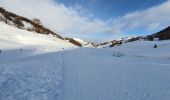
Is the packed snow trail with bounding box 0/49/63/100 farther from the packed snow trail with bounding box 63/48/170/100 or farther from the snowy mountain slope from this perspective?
the snowy mountain slope

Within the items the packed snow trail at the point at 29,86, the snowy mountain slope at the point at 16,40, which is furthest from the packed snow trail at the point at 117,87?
the snowy mountain slope at the point at 16,40

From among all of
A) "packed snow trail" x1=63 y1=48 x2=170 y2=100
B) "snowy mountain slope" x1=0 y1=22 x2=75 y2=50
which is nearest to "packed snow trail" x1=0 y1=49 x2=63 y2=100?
"packed snow trail" x1=63 y1=48 x2=170 y2=100

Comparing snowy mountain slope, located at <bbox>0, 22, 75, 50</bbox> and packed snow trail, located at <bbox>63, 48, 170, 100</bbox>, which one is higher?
snowy mountain slope, located at <bbox>0, 22, 75, 50</bbox>

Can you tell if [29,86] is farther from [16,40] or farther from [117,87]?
[16,40]

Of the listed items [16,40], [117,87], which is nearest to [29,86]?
[117,87]

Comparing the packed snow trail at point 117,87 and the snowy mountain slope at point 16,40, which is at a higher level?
the snowy mountain slope at point 16,40

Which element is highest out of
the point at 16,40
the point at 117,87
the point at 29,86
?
the point at 16,40

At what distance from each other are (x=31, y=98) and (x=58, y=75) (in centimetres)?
411

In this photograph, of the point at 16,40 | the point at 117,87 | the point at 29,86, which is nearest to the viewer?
the point at 117,87

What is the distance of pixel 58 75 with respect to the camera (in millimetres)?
11984

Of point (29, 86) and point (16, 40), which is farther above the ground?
point (16, 40)

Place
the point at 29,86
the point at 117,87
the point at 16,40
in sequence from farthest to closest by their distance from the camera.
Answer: the point at 16,40 < the point at 29,86 < the point at 117,87

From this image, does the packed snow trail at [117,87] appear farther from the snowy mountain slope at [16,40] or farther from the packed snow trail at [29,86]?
the snowy mountain slope at [16,40]

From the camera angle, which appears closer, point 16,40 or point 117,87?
point 117,87
